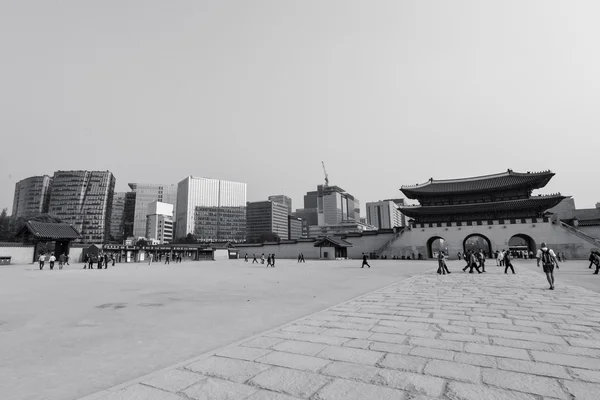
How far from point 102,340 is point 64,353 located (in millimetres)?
688

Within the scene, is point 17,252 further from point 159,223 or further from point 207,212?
point 207,212

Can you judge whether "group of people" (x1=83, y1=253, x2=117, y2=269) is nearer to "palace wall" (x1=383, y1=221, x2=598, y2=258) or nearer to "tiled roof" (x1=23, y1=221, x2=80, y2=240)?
"tiled roof" (x1=23, y1=221, x2=80, y2=240)

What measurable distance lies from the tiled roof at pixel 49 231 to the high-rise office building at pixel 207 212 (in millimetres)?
95350

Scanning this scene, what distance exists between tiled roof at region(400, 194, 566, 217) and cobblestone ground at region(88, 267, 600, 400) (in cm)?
4077

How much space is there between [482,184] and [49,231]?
2270 inches

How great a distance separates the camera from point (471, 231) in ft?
144

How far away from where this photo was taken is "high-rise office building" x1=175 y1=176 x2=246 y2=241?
135125mm

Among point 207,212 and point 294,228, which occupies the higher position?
point 207,212

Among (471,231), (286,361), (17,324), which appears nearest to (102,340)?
(17,324)

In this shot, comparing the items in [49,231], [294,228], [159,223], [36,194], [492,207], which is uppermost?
[36,194]

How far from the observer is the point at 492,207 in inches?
1671

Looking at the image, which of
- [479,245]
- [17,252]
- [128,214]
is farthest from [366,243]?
[128,214]

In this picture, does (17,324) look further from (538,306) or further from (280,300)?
(538,306)

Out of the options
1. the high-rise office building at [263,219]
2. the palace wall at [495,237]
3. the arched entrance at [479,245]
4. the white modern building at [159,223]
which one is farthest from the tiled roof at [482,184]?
the high-rise office building at [263,219]
